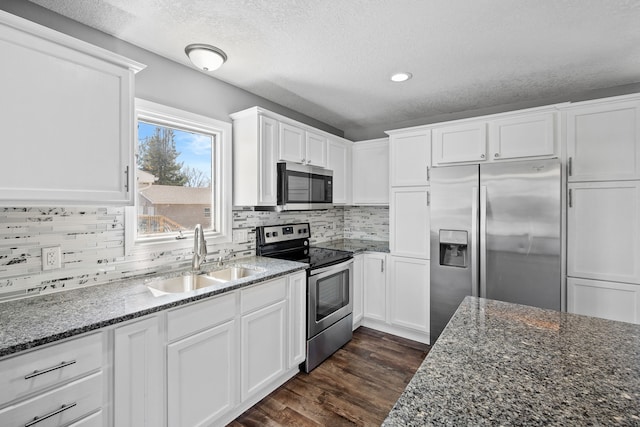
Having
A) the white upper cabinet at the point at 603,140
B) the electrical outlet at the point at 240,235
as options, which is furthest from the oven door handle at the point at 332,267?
the white upper cabinet at the point at 603,140

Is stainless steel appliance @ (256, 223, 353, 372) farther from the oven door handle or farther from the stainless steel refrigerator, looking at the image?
the stainless steel refrigerator

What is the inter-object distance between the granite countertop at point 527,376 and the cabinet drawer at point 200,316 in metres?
Answer: 1.27

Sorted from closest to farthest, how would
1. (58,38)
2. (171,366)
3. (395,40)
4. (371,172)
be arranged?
(58,38), (171,366), (395,40), (371,172)

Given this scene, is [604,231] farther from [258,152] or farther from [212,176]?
[212,176]

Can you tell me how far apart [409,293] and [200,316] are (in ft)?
7.19

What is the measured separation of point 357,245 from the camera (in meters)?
3.62

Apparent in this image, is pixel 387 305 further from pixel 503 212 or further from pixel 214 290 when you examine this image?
pixel 214 290

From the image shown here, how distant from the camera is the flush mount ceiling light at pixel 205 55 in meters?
1.98

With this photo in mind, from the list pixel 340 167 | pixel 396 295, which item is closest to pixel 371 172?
pixel 340 167

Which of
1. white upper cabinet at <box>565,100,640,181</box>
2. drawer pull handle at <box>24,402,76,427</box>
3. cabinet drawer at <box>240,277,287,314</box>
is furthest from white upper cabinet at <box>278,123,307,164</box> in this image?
white upper cabinet at <box>565,100,640,181</box>

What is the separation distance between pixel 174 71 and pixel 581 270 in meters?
3.61

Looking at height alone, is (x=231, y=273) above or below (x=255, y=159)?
below

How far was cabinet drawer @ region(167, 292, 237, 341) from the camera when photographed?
1.58m

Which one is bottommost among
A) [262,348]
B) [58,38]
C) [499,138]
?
[262,348]
